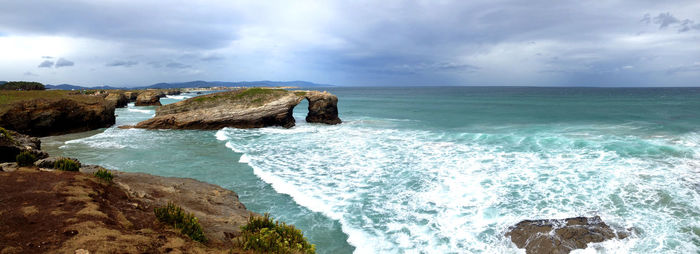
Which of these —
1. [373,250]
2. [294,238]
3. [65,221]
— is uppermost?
[65,221]

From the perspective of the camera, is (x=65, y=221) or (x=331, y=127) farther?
(x=331, y=127)

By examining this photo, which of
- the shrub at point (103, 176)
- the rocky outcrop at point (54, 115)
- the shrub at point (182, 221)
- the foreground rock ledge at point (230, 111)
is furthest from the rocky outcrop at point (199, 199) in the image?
the rocky outcrop at point (54, 115)

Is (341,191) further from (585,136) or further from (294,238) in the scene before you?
(585,136)

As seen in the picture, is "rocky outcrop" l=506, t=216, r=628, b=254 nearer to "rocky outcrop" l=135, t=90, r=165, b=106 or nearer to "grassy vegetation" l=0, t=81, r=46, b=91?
"rocky outcrop" l=135, t=90, r=165, b=106

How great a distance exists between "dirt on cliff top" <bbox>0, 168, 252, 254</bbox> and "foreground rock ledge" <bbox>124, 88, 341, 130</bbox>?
73.2ft

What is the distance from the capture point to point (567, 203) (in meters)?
11.7

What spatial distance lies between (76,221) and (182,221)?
1.89m

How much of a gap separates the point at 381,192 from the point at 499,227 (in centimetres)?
462

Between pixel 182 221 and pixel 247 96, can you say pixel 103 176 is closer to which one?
pixel 182 221

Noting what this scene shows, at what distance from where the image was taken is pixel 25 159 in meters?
11.6

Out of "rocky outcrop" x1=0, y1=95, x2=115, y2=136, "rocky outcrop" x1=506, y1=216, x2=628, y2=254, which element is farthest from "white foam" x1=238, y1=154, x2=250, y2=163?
"rocky outcrop" x1=0, y1=95, x2=115, y2=136

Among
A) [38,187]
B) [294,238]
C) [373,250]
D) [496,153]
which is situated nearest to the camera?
[294,238]

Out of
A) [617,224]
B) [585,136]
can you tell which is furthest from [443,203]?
[585,136]

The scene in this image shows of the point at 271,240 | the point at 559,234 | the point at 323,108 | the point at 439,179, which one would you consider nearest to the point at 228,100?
the point at 323,108
